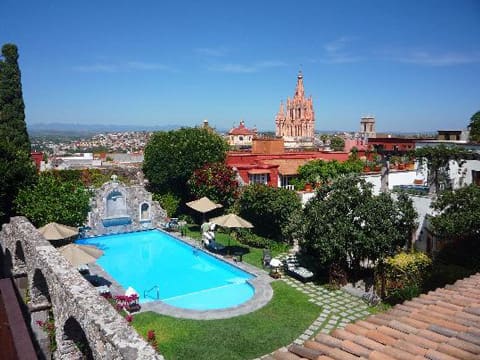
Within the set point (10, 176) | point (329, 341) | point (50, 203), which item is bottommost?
point (50, 203)

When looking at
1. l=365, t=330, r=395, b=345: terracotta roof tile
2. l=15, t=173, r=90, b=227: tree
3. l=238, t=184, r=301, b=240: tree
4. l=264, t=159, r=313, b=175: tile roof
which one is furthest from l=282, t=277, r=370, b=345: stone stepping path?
l=264, t=159, r=313, b=175: tile roof

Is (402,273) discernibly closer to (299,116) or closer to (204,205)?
(204,205)

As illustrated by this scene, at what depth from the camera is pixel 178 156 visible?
91.7 feet

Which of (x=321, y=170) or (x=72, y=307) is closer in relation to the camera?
(x=72, y=307)

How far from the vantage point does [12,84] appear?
34.9 m

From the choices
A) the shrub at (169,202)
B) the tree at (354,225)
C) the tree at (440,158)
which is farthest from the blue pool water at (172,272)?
the tree at (440,158)

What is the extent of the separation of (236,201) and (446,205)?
14.0m

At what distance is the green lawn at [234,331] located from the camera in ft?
37.7

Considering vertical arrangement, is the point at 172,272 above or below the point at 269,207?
below

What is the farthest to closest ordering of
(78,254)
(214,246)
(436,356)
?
1. (214,246)
2. (78,254)
3. (436,356)

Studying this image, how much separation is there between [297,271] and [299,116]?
4209 inches

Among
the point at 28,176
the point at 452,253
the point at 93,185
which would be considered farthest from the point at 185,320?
the point at 93,185

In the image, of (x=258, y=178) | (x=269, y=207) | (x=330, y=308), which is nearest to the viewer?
(x=330, y=308)

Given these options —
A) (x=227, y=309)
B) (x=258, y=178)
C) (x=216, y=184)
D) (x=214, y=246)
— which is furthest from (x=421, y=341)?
(x=258, y=178)
